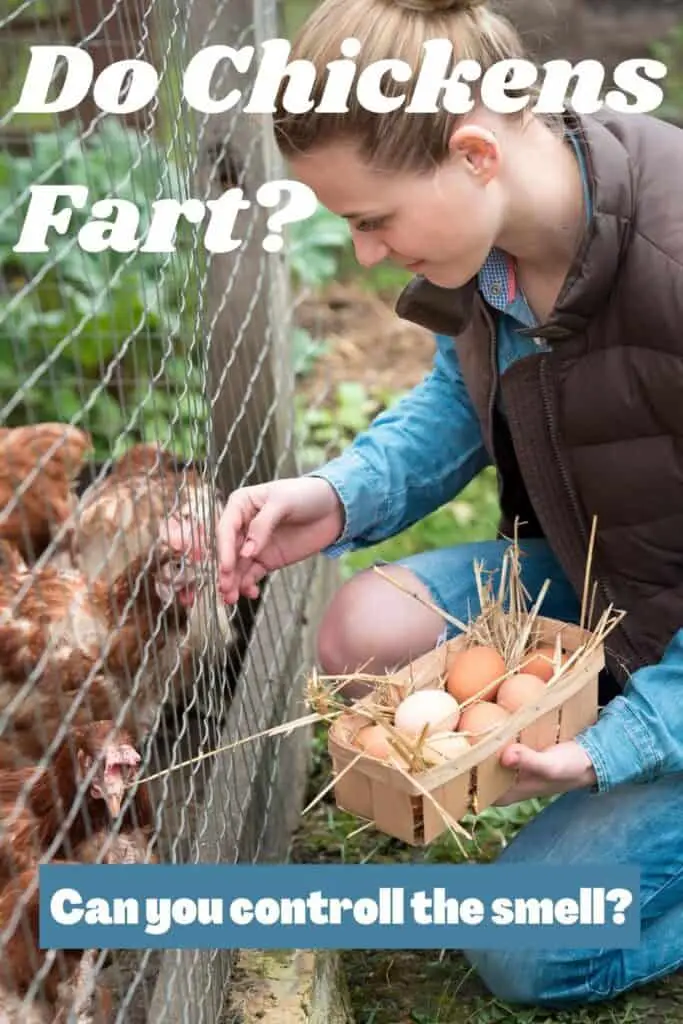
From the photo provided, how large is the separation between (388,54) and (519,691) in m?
0.81

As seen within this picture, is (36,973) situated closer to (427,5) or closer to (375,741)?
(375,741)

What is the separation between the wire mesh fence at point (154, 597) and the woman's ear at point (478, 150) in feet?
1.24

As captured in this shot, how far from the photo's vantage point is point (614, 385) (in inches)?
80.4

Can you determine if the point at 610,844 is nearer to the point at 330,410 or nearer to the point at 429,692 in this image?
the point at 429,692

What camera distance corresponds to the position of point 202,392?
209 cm

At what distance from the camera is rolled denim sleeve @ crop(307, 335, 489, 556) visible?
2.38m

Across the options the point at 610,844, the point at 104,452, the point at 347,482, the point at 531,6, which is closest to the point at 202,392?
the point at 347,482

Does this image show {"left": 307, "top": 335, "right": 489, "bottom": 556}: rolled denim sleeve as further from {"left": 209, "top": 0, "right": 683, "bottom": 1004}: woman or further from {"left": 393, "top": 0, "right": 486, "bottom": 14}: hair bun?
{"left": 393, "top": 0, "right": 486, "bottom": 14}: hair bun

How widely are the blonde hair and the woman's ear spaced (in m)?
0.02

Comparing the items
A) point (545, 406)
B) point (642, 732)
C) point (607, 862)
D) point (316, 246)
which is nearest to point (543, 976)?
point (607, 862)

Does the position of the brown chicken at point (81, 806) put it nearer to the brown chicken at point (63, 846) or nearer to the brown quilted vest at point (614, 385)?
the brown chicken at point (63, 846)

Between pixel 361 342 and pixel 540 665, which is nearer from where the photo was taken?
pixel 540 665

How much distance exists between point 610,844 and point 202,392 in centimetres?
86

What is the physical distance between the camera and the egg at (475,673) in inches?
76.5
